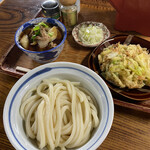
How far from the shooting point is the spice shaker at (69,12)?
1758mm

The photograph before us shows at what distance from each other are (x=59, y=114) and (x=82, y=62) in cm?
78

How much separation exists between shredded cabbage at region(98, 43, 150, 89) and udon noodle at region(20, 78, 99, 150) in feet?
1.37

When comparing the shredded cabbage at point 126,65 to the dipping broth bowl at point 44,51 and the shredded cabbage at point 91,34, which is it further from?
the dipping broth bowl at point 44,51

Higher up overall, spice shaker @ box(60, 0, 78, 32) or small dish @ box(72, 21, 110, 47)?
spice shaker @ box(60, 0, 78, 32)

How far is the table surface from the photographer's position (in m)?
1.14

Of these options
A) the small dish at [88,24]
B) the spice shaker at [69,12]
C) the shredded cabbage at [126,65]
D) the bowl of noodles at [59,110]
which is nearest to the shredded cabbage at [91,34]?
the small dish at [88,24]

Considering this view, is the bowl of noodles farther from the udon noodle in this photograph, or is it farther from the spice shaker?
the spice shaker

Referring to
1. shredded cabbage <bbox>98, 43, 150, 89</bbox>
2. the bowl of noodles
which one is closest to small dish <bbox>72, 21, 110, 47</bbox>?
shredded cabbage <bbox>98, 43, 150, 89</bbox>

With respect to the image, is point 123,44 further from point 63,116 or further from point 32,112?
point 32,112

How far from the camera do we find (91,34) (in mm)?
1794

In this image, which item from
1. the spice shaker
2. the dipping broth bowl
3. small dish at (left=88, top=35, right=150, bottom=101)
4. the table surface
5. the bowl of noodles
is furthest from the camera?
the spice shaker

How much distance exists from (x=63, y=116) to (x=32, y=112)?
22 cm

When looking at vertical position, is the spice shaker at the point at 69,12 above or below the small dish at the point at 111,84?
above

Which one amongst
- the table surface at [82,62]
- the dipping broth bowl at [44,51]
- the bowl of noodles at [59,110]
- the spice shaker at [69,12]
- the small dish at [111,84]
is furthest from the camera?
the spice shaker at [69,12]
